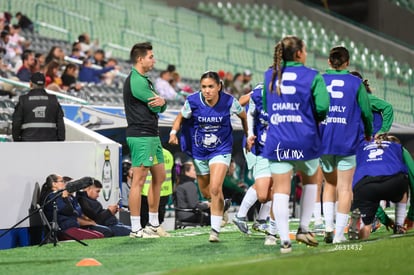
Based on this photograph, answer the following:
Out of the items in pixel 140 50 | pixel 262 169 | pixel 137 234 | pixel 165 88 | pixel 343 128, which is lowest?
pixel 137 234

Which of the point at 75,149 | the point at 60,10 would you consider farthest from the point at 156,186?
the point at 60,10

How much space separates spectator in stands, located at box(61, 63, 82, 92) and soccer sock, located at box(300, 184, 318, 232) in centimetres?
1051

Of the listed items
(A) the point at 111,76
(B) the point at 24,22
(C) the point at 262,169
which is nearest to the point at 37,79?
(C) the point at 262,169

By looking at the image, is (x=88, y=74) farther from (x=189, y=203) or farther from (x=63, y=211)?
(x=63, y=211)

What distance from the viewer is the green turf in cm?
784

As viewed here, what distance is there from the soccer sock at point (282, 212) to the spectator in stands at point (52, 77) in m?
9.90

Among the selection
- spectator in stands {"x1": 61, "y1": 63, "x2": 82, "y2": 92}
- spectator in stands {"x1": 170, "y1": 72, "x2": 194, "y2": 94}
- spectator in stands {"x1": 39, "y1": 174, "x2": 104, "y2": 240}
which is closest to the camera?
spectator in stands {"x1": 39, "y1": 174, "x2": 104, "y2": 240}

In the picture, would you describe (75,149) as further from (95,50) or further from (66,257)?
(95,50)

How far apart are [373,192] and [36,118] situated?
15.0ft

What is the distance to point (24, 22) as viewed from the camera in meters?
23.6

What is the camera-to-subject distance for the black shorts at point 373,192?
36.2ft

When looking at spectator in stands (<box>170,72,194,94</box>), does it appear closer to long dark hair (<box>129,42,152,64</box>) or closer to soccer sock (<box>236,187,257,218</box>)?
soccer sock (<box>236,187,257,218</box>)

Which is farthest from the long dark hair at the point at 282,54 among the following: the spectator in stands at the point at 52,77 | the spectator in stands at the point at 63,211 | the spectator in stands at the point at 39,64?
the spectator in stands at the point at 39,64

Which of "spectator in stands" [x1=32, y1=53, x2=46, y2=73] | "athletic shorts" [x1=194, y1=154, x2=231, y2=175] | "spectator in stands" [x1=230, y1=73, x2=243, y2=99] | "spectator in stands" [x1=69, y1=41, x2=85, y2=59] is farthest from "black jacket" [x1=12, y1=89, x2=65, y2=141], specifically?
"spectator in stands" [x1=230, y1=73, x2=243, y2=99]
